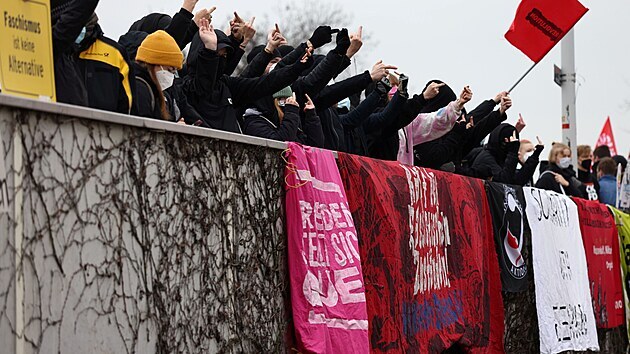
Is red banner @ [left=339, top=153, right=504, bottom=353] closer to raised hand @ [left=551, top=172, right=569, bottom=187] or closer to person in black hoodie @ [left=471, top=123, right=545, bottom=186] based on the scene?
person in black hoodie @ [left=471, top=123, right=545, bottom=186]

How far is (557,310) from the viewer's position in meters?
11.0

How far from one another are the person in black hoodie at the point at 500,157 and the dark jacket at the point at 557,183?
192 centimetres

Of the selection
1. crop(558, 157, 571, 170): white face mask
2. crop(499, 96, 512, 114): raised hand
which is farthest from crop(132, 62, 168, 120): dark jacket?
crop(558, 157, 571, 170): white face mask

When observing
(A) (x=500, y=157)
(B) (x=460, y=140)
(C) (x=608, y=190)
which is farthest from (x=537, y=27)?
(C) (x=608, y=190)

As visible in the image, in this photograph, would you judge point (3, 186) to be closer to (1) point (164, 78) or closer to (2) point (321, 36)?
(1) point (164, 78)

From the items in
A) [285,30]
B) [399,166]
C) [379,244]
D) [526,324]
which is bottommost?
[526,324]

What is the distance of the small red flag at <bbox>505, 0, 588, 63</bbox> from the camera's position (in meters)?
13.6

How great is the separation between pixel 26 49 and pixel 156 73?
2.17 metres

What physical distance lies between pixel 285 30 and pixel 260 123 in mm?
34931

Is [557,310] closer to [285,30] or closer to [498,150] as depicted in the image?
[498,150]

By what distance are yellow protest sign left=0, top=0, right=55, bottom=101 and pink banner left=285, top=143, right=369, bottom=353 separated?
6.47 ft

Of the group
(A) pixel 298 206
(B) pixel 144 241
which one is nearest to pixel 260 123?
(A) pixel 298 206

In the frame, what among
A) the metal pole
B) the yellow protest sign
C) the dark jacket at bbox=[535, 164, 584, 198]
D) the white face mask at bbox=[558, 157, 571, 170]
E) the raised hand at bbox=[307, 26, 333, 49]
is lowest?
the yellow protest sign

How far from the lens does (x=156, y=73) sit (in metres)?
6.59
